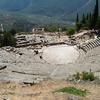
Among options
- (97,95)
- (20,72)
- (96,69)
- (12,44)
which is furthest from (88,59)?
(97,95)

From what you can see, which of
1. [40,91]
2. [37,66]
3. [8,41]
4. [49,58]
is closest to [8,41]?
[8,41]

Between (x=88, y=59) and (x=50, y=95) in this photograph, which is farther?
(x=88, y=59)

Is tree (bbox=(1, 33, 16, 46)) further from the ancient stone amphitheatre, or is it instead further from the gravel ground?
the gravel ground

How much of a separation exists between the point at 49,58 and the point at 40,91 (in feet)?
105

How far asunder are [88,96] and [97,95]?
2.66ft

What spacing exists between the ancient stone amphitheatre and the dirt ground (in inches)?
396

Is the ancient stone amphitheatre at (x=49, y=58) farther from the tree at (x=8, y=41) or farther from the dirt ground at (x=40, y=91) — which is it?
the dirt ground at (x=40, y=91)

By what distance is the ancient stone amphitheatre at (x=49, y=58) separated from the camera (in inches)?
1725

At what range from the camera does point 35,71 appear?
44.3 metres

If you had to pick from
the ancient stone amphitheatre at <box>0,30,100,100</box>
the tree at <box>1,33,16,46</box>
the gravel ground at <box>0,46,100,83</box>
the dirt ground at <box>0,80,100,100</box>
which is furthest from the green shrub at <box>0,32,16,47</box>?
the dirt ground at <box>0,80,100,100</box>

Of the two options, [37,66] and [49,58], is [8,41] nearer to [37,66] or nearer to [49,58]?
[49,58]

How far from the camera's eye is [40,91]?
26.7 m

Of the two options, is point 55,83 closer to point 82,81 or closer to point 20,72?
point 82,81

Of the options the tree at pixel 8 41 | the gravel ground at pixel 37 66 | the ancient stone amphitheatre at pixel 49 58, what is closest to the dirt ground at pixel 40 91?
the gravel ground at pixel 37 66
